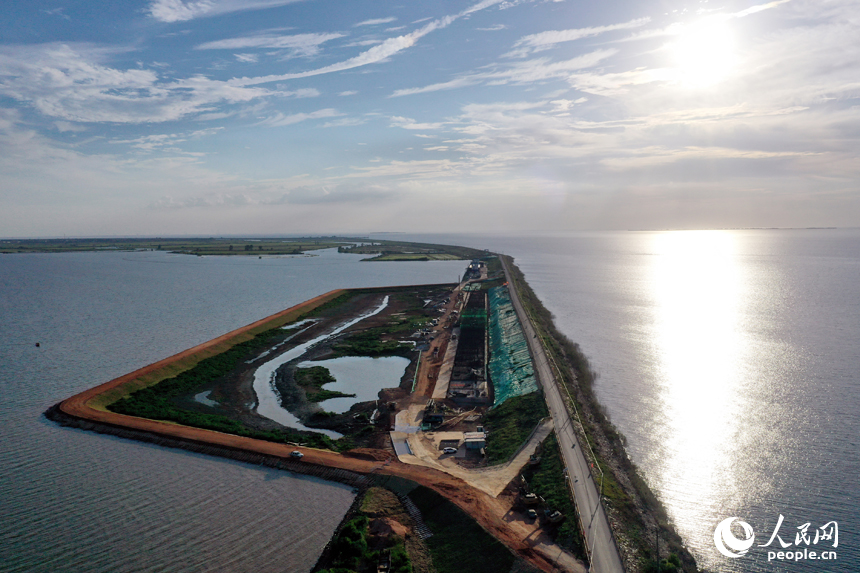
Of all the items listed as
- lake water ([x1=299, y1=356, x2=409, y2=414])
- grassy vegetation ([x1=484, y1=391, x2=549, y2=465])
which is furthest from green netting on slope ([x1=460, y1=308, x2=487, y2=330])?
grassy vegetation ([x1=484, y1=391, x2=549, y2=465])

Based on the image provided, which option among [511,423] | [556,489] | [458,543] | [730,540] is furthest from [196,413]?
[730,540]

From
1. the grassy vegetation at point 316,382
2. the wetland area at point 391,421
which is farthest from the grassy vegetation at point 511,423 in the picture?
the grassy vegetation at point 316,382

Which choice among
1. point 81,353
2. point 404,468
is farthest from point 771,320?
point 81,353

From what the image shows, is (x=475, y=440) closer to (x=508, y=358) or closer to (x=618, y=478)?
(x=618, y=478)

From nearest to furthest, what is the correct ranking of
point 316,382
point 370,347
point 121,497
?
point 121,497 < point 316,382 < point 370,347

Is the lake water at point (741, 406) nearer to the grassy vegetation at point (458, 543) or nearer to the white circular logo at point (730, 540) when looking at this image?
the white circular logo at point (730, 540)
